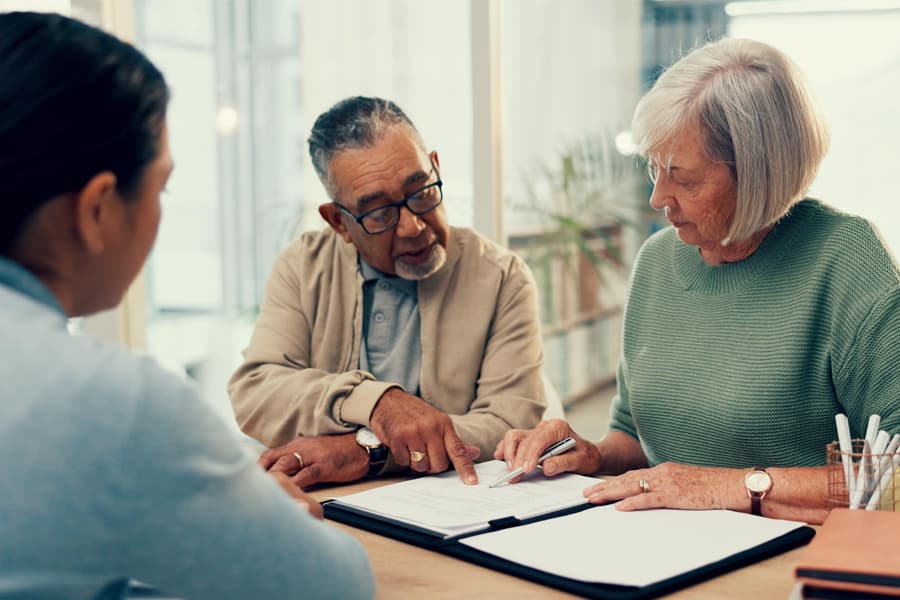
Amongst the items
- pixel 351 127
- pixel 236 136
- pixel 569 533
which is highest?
pixel 351 127

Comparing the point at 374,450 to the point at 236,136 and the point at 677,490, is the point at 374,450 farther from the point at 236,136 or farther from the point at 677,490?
the point at 236,136

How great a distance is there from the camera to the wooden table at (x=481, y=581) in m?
1.07

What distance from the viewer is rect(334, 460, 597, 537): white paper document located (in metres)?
1.33

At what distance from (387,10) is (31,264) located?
2.65 meters

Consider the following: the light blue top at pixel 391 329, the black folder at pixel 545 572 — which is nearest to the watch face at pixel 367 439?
the black folder at pixel 545 572

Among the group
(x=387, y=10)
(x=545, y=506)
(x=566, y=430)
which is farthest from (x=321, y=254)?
(x=387, y=10)

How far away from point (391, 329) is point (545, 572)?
108cm

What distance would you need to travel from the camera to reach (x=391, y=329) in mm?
2119

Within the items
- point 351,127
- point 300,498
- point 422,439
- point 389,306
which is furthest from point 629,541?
point 351,127

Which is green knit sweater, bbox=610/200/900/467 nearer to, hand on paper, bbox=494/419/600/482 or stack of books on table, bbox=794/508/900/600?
hand on paper, bbox=494/419/600/482

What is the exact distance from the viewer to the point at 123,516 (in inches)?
31.2

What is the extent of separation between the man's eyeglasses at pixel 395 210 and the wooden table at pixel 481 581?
0.91m

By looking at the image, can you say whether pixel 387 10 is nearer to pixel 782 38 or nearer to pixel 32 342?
pixel 782 38

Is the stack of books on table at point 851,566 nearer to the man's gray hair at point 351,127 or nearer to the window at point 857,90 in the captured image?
the man's gray hair at point 351,127
